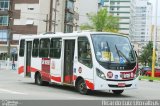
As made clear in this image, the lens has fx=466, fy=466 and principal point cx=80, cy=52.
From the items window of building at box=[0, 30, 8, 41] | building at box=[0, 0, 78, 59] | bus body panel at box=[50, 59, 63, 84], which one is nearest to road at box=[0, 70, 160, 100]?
bus body panel at box=[50, 59, 63, 84]

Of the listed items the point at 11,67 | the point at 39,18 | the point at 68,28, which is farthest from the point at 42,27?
the point at 11,67

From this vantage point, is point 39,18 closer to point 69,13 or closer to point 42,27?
point 42,27

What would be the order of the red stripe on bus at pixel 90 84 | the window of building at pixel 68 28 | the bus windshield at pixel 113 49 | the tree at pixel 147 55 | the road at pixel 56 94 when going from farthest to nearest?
the tree at pixel 147 55 → the window of building at pixel 68 28 → the bus windshield at pixel 113 49 → the red stripe on bus at pixel 90 84 → the road at pixel 56 94

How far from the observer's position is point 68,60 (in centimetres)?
2145

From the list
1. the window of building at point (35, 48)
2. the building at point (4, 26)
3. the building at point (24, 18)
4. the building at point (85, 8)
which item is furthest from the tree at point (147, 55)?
the window of building at point (35, 48)

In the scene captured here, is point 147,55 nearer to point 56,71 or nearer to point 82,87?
Result: point 56,71

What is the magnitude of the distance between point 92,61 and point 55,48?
3.80 meters


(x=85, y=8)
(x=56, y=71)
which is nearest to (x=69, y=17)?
(x=85, y=8)

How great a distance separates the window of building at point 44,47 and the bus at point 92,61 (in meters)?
0.14

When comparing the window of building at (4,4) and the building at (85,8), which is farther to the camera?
the building at (85,8)

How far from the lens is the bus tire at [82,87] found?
780 inches

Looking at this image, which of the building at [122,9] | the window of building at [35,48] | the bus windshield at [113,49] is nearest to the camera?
the bus windshield at [113,49]

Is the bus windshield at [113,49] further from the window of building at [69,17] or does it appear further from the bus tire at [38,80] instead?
the window of building at [69,17]

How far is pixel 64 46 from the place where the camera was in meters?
21.8
